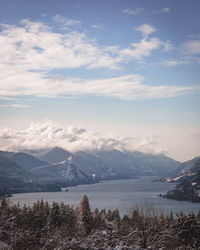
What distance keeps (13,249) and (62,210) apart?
1653 inches

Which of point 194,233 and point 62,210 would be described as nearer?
point 194,233

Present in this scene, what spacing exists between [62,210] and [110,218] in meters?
13.8

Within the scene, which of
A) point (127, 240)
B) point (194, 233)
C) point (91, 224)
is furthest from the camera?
point (91, 224)

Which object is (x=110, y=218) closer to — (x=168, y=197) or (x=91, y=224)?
(x=91, y=224)

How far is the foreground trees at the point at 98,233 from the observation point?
13508 mm

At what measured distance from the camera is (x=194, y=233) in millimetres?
24125

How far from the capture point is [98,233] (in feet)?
48.0

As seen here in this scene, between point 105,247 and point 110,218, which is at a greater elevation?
point 105,247

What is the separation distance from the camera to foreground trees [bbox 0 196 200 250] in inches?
532

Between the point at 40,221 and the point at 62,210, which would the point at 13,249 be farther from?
the point at 62,210

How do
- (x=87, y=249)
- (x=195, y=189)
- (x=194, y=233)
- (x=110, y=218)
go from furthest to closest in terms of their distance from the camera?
→ (x=195, y=189), (x=110, y=218), (x=194, y=233), (x=87, y=249)

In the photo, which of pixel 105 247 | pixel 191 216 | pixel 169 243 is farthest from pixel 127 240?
pixel 191 216

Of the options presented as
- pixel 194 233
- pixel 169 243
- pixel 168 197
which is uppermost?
pixel 169 243

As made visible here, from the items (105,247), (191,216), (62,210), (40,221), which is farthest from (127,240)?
(62,210)
